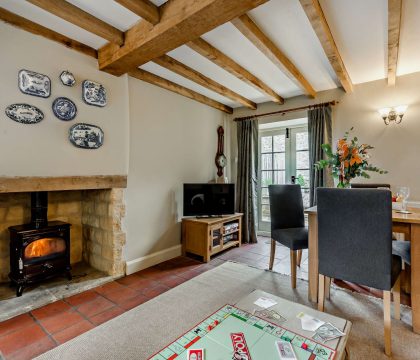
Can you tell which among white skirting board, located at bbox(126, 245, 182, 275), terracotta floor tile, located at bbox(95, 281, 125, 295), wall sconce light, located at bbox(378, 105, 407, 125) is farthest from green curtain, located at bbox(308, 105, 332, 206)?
terracotta floor tile, located at bbox(95, 281, 125, 295)

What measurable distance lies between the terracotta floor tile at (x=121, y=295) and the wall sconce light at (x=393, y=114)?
152 inches

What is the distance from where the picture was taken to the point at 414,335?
1833 mm

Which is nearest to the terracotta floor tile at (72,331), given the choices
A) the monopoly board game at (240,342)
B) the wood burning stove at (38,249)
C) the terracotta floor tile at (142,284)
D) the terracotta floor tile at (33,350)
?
the terracotta floor tile at (33,350)

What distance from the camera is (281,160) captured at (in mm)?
4641

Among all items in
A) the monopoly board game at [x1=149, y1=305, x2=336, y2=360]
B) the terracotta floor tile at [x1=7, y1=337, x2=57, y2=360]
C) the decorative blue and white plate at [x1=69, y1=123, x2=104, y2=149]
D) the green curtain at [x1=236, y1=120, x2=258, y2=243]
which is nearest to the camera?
the monopoly board game at [x1=149, y1=305, x2=336, y2=360]

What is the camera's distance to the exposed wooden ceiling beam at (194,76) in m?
2.77

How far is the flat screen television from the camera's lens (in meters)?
3.64

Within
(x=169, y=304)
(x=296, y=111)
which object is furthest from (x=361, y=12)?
(x=169, y=304)

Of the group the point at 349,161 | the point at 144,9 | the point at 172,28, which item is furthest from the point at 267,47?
the point at 349,161

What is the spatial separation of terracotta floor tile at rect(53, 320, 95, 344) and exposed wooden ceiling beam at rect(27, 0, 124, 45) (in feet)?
8.09

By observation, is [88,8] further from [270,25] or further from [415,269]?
[415,269]

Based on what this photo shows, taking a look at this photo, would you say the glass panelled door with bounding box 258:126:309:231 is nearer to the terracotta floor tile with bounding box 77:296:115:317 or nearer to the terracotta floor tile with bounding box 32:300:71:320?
the terracotta floor tile with bounding box 77:296:115:317

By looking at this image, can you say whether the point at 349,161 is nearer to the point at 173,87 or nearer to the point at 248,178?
the point at 248,178

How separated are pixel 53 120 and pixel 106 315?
1.85 meters
